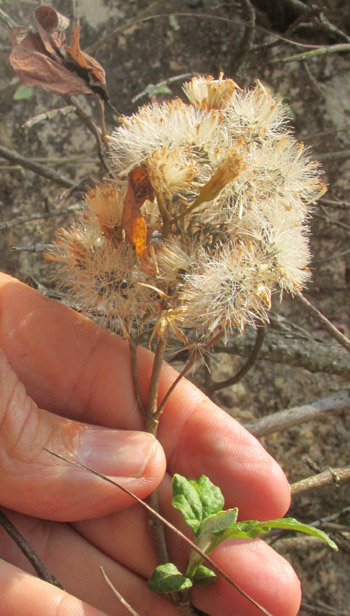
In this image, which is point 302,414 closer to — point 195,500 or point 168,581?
point 195,500

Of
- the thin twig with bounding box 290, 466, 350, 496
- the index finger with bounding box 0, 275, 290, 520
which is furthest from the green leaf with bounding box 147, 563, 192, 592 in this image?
the thin twig with bounding box 290, 466, 350, 496

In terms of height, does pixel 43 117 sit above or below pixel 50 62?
below

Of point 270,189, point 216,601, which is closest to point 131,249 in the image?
point 270,189

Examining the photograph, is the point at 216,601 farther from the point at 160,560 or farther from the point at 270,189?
the point at 270,189

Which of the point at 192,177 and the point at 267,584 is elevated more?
the point at 192,177

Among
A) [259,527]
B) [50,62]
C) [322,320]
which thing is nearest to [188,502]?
[259,527]
